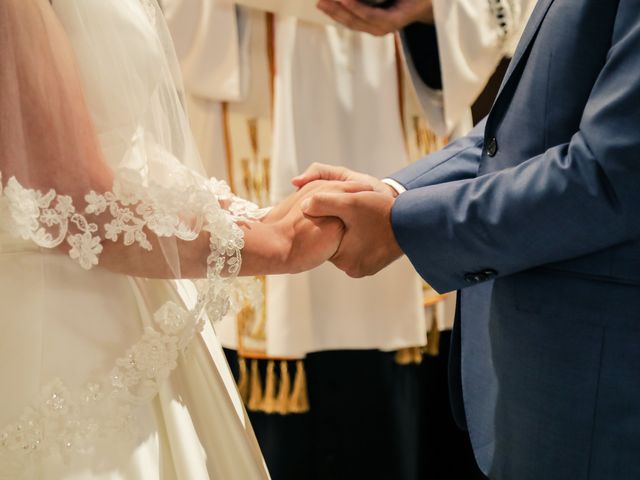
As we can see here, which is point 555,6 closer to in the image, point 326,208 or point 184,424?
point 326,208

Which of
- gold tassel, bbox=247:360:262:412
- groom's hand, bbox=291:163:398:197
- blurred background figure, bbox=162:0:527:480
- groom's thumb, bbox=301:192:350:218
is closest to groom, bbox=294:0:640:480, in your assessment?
groom's thumb, bbox=301:192:350:218

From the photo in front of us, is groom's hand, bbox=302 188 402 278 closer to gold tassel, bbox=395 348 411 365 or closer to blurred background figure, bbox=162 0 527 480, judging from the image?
blurred background figure, bbox=162 0 527 480

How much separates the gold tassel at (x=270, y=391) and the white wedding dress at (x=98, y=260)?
31.6 inches

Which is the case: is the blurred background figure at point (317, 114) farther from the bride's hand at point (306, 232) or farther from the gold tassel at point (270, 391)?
the bride's hand at point (306, 232)

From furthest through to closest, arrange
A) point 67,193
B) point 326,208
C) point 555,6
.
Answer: point 326,208 < point 555,6 < point 67,193

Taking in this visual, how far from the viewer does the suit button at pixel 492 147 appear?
1.00 metres

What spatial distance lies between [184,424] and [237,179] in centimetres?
87

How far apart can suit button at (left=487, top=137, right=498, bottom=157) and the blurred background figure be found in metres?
0.68

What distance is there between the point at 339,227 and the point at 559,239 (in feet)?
1.17

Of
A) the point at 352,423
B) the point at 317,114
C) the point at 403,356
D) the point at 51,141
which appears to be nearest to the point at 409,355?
the point at 403,356

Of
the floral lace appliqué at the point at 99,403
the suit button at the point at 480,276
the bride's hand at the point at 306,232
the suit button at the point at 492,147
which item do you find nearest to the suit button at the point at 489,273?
the suit button at the point at 480,276

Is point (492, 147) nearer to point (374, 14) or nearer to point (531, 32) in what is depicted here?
point (531, 32)

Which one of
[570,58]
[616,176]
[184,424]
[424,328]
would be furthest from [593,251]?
[424,328]

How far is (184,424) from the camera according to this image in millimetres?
904
